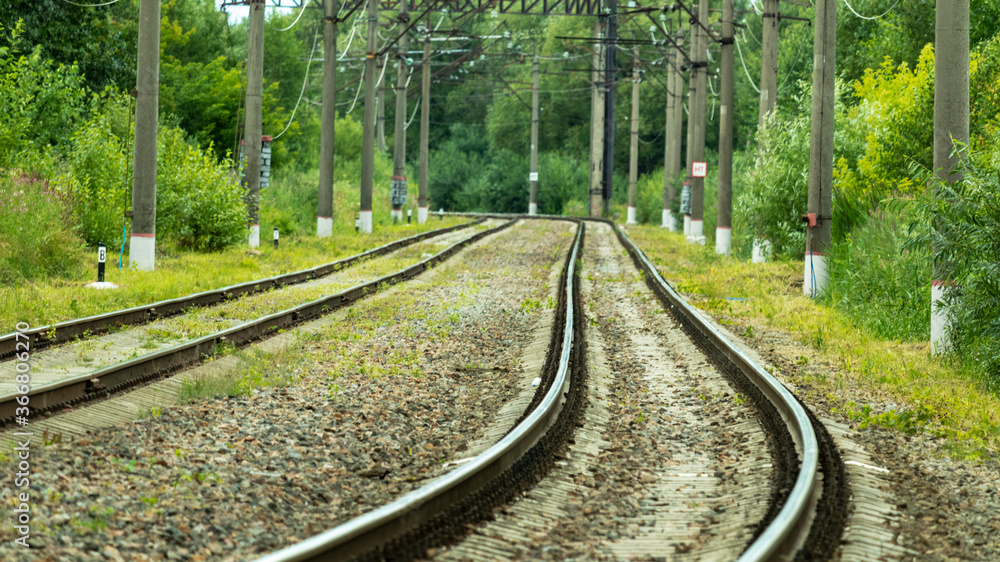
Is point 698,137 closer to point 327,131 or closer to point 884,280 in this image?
point 327,131

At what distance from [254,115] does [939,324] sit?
1853cm

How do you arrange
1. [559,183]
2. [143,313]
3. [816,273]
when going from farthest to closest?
[559,183] → [816,273] → [143,313]

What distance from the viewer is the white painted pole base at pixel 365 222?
116 feet

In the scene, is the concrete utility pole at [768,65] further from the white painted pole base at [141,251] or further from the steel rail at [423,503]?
the steel rail at [423,503]

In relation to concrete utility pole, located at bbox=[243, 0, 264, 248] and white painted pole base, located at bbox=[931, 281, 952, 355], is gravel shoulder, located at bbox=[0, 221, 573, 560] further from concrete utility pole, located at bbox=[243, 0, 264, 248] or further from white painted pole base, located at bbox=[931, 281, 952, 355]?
concrete utility pole, located at bbox=[243, 0, 264, 248]

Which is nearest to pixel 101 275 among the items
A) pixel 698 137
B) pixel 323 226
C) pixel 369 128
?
pixel 323 226

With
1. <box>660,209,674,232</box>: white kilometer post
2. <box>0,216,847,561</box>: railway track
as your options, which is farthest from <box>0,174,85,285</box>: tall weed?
<box>660,209,674,232</box>: white kilometer post

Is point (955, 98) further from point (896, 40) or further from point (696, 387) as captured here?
point (896, 40)

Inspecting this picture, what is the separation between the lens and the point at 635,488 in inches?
258

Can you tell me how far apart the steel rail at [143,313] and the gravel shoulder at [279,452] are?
2262 millimetres

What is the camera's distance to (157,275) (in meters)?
17.5

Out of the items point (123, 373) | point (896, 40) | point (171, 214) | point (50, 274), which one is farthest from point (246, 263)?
point (896, 40)

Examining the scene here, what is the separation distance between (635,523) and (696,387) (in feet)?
14.8

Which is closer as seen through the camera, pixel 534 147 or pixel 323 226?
pixel 323 226
